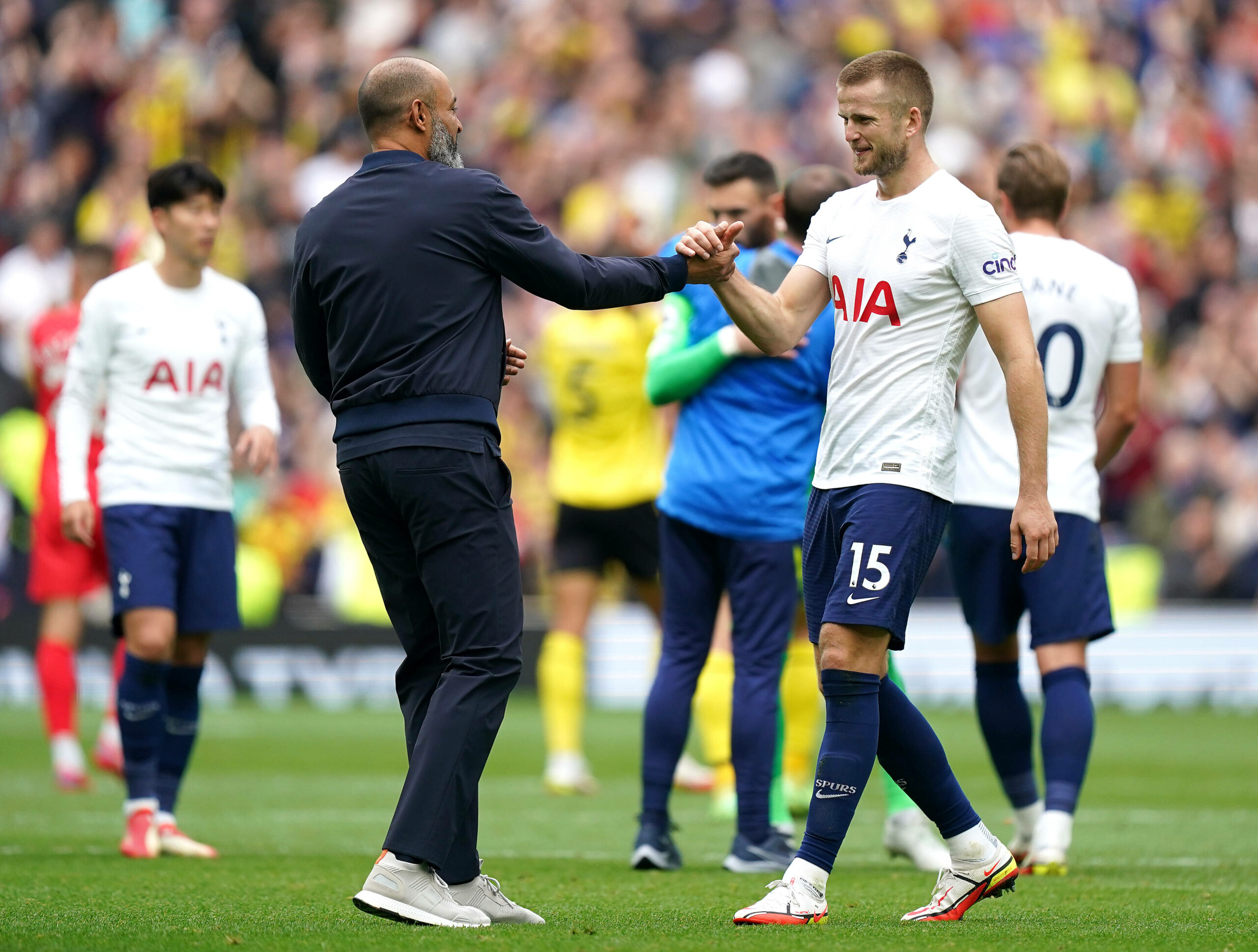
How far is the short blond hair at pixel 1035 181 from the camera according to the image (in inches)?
263

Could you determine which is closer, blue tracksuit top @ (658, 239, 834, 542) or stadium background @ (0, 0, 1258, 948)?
blue tracksuit top @ (658, 239, 834, 542)

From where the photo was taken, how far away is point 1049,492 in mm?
6500

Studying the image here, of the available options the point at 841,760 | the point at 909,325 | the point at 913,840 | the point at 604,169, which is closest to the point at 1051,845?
the point at 913,840

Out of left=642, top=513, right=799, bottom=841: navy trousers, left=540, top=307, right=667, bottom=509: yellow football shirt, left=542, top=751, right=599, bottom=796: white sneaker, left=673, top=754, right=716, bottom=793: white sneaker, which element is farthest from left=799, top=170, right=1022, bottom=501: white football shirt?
left=673, top=754, right=716, bottom=793: white sneaker

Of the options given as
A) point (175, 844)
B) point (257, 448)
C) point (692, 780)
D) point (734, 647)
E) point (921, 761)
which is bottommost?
point (692, 780)

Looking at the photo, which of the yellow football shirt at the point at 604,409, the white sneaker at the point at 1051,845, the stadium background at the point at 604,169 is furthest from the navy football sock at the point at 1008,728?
the stadium background at the point at 604,169

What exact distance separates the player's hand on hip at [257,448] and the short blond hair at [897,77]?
9.98ft

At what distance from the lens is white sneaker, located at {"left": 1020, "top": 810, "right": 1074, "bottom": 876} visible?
20.8ft

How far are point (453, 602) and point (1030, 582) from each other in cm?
252

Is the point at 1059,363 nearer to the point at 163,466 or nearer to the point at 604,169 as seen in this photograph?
the point at 163,466

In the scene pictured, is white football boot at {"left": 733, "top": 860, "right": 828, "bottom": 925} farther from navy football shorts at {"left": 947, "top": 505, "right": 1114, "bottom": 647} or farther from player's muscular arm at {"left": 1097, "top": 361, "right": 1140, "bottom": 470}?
player's muscular arm at {"left": 1097, "top": 361, "right": 1140, "bottom": 470}

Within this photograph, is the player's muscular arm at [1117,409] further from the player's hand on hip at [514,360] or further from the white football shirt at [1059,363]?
the player's hand on hip at [514,360]

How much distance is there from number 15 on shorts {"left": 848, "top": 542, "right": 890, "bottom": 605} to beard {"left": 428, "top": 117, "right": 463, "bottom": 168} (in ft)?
5.05

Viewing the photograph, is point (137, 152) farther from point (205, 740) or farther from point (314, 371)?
point (314, 371)
